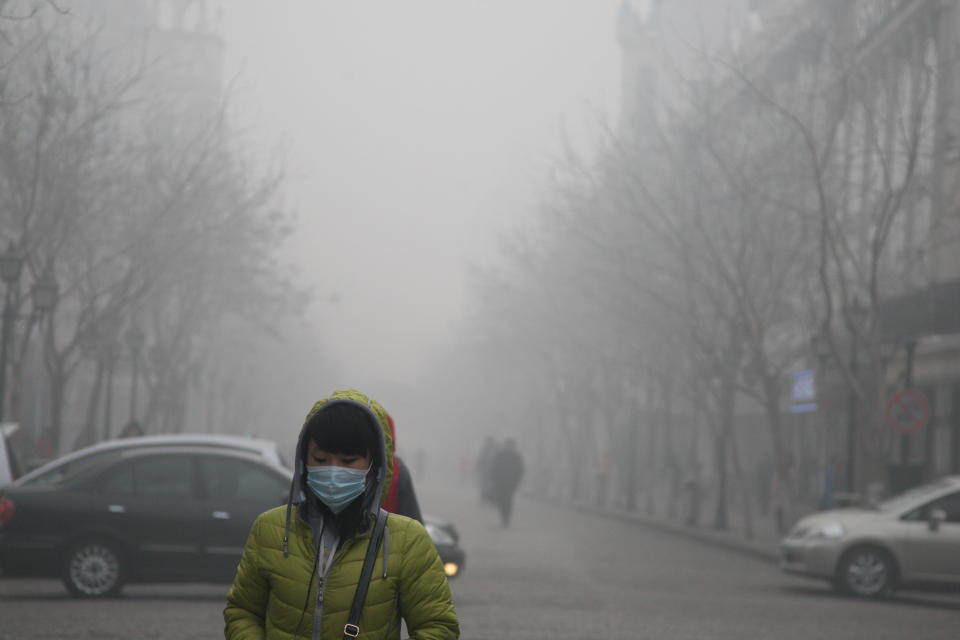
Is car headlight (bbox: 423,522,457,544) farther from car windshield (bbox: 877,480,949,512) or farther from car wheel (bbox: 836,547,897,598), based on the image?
car windshield (bbox: 877,480,949,512)

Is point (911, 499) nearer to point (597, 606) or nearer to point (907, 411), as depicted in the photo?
point (907, 411)

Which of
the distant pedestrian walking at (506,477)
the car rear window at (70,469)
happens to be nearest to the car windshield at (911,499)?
the car rear window at (70,469)

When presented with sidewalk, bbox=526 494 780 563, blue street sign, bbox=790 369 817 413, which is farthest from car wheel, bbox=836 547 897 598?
blue street sign, bbox=790 369 817 413

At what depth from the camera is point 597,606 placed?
54.1 ft

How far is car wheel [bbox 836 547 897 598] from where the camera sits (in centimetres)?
1936

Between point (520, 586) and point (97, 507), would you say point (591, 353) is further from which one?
point (97, 507)

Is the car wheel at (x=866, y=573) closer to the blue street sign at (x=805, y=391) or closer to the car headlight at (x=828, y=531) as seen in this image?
the car headlight at (x=828, y=531)

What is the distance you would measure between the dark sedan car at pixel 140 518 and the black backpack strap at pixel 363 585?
37.9 ft

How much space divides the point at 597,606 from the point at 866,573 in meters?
4.55

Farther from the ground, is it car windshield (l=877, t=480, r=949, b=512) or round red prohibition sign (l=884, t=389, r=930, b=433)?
round red prohibition sign (l=884, t=389, r=930, b=433)

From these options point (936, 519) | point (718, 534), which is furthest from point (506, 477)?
point (936, 519)

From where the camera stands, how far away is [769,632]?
1451 centimetres

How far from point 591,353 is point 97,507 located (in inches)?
Result: 1458

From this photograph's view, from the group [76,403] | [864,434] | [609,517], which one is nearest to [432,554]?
[864,434]
